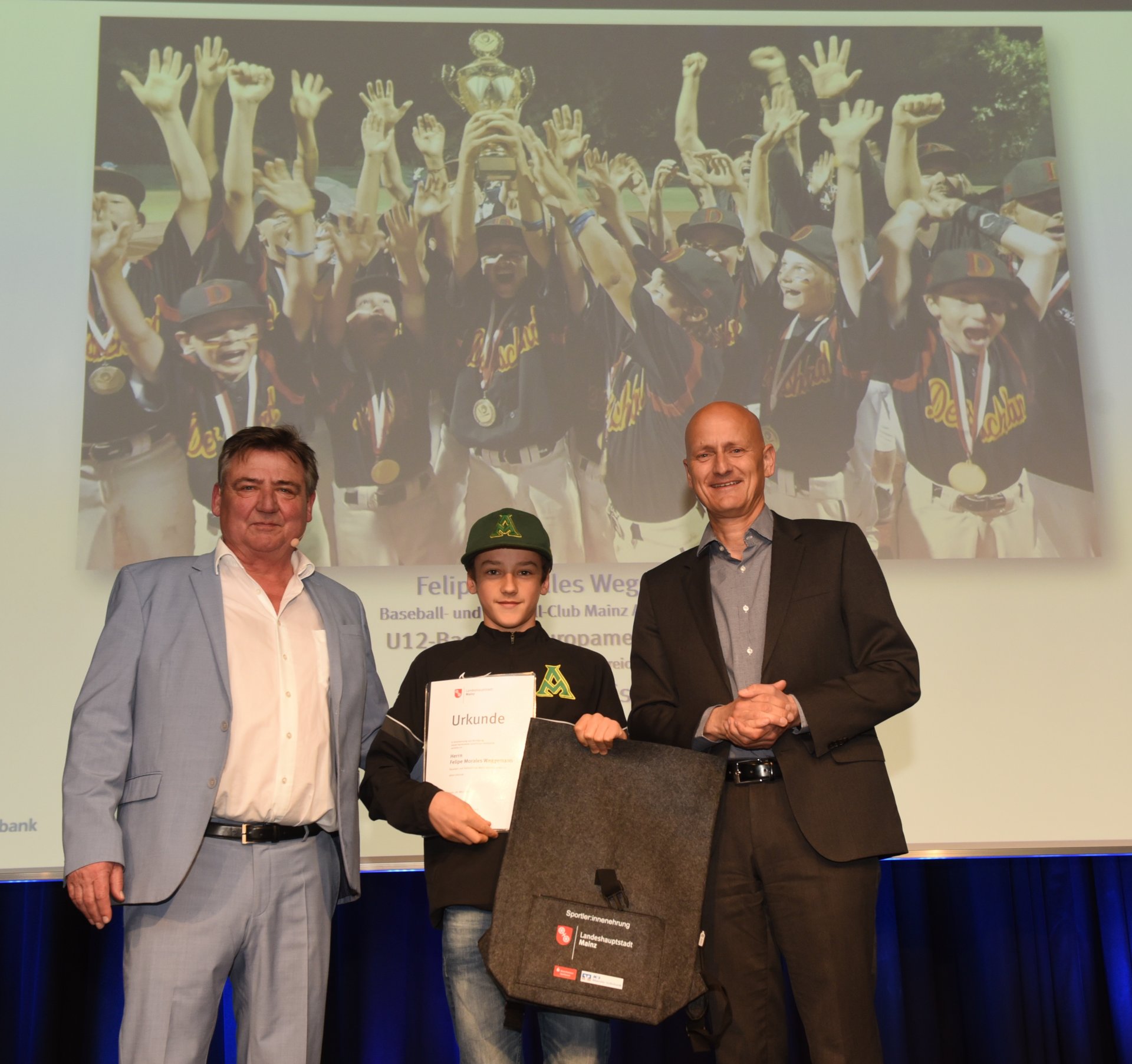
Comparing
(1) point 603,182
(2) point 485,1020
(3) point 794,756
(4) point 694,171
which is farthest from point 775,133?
(2) point 485,1020

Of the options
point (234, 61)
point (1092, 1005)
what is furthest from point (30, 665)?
point (1092, 1005)

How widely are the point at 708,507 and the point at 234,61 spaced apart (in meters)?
2.39

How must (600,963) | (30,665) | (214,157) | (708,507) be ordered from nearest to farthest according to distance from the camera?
(600,963)
(708,507)
(30,665)
(214,157)

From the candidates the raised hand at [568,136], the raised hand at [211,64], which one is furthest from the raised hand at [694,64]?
the raised hand at [211,64]

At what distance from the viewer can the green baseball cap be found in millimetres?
2412

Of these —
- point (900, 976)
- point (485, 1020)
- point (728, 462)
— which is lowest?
point (900, 976)

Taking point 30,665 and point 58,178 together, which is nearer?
point 30,665

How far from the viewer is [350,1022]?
11.6 ft

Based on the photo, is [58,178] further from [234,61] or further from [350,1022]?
[350,1022]

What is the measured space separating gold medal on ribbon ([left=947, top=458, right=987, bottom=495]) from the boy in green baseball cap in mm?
1568

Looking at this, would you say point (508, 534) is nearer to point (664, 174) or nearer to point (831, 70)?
point (664, 174)

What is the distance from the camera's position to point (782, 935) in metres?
2.13

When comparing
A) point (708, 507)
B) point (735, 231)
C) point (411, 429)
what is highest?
point (735, 231)

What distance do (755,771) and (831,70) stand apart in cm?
265
